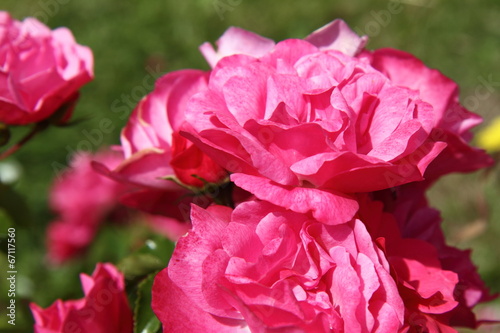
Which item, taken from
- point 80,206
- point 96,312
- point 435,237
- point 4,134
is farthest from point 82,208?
point 435,237

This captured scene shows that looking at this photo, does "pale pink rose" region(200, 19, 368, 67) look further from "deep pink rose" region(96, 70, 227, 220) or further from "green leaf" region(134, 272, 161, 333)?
"green leaf" region(134, 272, 161, 333)

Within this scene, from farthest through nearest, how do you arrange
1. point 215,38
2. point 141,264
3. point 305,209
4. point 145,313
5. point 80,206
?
1. point 215,38
2. point 80,206
3. point 141,264
4. point 145,313
5. point 305,209

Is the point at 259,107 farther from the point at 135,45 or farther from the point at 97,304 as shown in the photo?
the point at 135,45

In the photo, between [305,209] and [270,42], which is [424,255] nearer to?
[305,209]

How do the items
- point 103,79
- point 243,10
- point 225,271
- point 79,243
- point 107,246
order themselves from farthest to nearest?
point 243,10 < point 103,79 < point 79,243 < point 107,246 < point 225,271

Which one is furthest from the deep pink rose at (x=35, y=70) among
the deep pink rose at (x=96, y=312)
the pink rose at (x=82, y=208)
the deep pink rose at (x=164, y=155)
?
the pink rose at (x=82, y=208)

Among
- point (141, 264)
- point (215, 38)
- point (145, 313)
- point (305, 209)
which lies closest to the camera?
point (305, 209)

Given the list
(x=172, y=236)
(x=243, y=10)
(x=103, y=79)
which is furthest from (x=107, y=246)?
(x=243, y=10)
